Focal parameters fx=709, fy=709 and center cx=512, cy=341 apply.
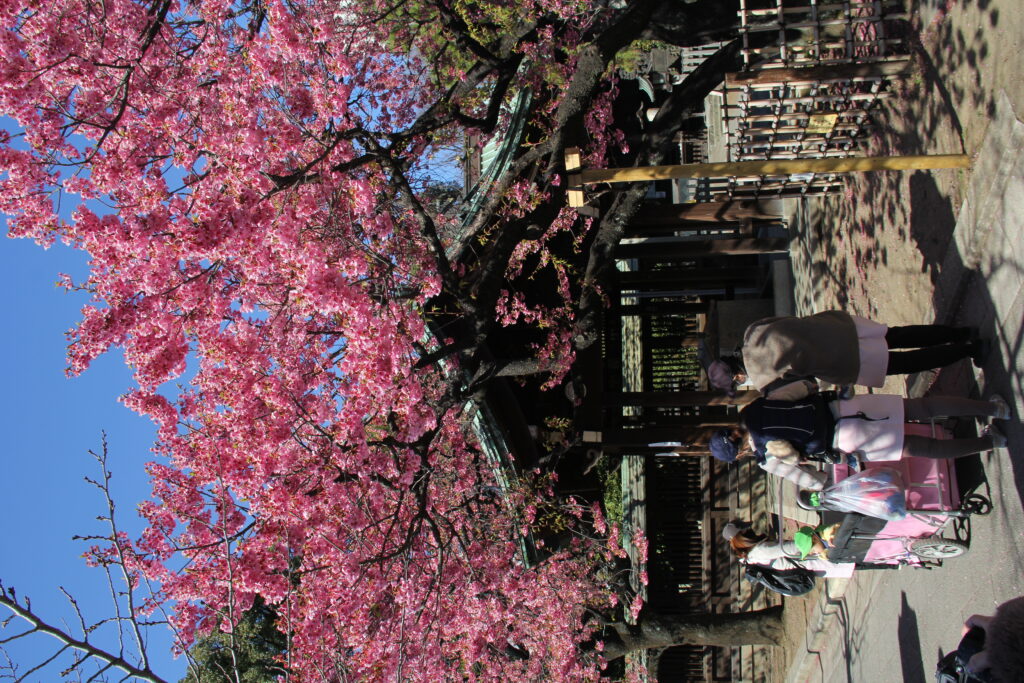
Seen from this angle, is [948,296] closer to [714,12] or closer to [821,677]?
[714,12]

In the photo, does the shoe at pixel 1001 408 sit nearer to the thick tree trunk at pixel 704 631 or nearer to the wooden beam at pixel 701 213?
the wooden beam at pixel 701 213

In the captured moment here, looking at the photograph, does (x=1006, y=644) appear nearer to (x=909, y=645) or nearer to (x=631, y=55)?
(x=909, y=645)

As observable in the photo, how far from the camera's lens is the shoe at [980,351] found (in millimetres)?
5629

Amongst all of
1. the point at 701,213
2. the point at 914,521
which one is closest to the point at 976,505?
the point at 914,521

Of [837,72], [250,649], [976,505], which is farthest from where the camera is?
[250,649]

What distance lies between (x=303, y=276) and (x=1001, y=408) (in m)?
6.22

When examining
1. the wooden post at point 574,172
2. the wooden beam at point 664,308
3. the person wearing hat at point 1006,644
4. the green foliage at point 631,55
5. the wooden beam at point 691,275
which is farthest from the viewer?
the green foliage at point 631,55

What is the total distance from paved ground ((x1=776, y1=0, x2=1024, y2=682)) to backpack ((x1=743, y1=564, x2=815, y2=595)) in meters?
1.26

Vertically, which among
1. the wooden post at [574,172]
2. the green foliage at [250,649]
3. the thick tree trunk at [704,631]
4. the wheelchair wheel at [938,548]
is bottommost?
the green foliage at [250,649]

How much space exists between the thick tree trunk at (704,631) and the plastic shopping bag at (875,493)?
24.8 ft

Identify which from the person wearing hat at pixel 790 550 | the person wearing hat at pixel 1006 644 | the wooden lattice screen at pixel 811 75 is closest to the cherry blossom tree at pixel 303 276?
the wooden lattice screen at pixel 811 75

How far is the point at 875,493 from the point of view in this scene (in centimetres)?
513

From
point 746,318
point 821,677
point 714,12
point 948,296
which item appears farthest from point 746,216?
point 821,677

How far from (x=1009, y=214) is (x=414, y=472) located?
255 inches
